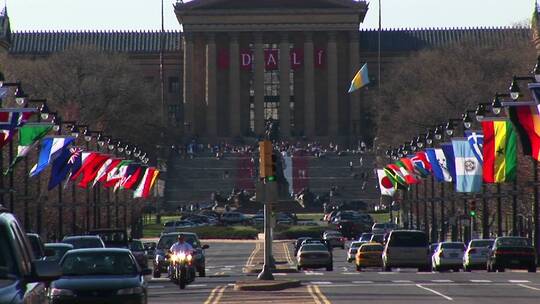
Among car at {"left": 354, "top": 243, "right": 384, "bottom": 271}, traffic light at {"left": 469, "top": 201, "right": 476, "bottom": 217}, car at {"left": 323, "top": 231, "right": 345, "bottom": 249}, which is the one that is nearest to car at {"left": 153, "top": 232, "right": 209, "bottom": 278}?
car at {"left": 354, "top": 243, "right": 384, "bottom": 271}

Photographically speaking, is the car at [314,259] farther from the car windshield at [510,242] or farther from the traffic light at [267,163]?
the traffic light at [267,163]

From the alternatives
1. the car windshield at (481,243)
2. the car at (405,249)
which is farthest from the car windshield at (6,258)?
the car windshield at (481,243)

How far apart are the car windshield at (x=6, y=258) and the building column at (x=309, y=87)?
180213 millimetres

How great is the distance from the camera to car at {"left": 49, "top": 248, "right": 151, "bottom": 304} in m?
27.7

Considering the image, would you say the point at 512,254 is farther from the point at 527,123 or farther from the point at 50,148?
the point at 527,123

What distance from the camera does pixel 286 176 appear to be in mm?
154250

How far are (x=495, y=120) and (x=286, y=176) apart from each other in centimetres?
10097

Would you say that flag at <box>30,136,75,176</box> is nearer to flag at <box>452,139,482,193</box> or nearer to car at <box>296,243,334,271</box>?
flag at <box>452,139,482,193</box>

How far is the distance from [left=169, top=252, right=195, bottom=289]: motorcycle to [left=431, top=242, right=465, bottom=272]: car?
58.1 ft

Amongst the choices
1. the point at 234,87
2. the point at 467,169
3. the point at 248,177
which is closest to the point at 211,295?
the point at 467,169

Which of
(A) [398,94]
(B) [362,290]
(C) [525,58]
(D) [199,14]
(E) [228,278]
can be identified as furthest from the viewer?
(D) [199,14]

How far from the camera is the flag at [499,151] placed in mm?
52906

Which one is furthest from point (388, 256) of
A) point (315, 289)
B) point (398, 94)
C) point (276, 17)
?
point (276, 17)

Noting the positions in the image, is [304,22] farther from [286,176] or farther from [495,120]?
[495,120]
